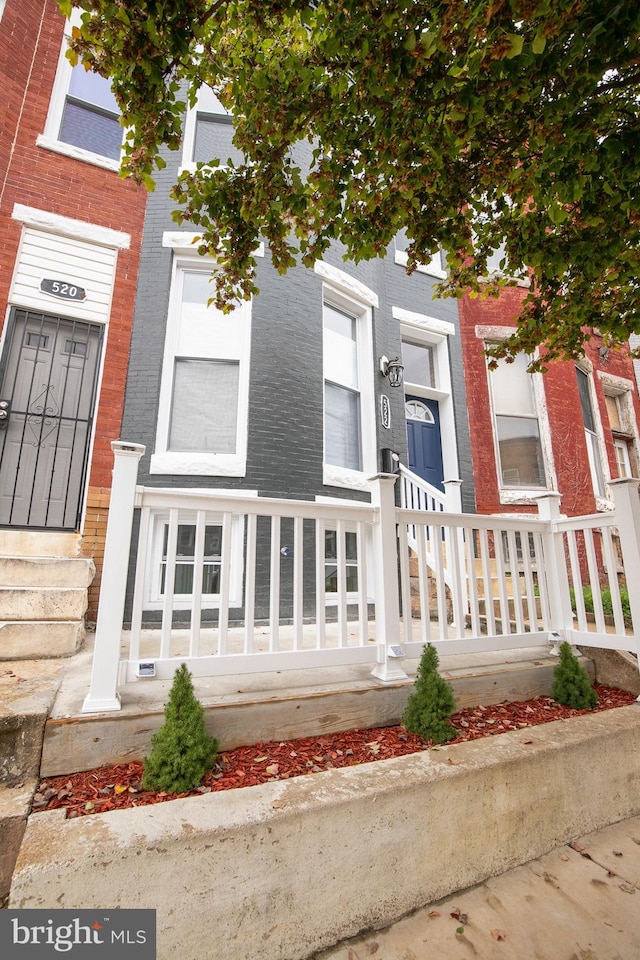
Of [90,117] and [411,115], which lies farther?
[90,117]

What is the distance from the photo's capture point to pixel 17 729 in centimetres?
199

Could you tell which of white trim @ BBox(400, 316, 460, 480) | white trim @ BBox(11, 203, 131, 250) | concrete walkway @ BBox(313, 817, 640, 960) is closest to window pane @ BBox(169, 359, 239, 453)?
white trim @ BBox(11, 203, 131, 250)

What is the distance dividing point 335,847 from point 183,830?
62cm

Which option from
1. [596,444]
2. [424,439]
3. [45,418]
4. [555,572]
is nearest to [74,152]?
[45,418]

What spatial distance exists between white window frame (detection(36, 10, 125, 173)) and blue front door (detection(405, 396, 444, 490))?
507cm

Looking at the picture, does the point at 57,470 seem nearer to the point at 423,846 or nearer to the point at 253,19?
the point at 253,19

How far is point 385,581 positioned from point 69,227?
506 cm

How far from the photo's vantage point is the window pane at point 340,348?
602cm

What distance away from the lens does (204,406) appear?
507 centimetres

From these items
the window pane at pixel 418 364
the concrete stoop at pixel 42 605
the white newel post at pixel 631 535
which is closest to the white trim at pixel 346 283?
the window pane at pixel 418 364

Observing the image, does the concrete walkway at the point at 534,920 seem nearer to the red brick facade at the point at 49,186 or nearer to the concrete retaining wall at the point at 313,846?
the concrete retaining wall at the point at 313,846

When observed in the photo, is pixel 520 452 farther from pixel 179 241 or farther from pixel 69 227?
pixel 69 227

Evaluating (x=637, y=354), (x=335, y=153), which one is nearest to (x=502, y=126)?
(x=335, y=153)

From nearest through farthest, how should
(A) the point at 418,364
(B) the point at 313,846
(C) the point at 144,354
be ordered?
(B) the point at 313,846 → (C) the point at 144,354 → (A) the point at 418,364
